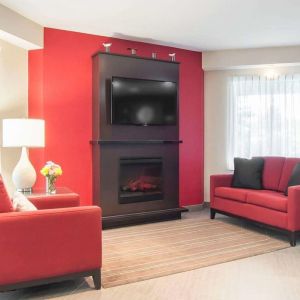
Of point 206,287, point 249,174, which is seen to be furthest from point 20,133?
point 249,174

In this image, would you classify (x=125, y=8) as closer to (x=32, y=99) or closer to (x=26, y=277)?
(x=32, y=99)

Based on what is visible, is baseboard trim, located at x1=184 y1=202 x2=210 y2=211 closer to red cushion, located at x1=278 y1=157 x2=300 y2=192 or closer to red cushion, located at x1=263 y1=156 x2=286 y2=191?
red cushion, located at x1=263 y1=156 x2=286 y2=191

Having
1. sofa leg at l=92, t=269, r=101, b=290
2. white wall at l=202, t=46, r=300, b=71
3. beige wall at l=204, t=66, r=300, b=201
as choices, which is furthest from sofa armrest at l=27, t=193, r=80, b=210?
white wall at l=202, t=46, r=300, b=71

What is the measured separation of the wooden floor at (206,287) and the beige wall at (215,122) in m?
2.90

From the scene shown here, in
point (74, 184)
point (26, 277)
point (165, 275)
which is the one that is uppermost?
point (74, 184)

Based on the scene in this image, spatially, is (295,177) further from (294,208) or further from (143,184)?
(143,184)

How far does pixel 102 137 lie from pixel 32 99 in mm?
1003

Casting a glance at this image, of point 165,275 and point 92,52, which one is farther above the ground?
point 92,52

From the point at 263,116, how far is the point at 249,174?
1289 mm

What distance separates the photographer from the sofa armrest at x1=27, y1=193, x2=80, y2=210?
3344 mm

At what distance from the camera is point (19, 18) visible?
4023 millimetres

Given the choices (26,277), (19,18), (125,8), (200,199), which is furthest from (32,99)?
(200,199)

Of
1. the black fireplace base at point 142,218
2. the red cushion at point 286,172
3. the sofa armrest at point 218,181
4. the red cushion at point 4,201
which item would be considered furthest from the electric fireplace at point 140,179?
the red cushion at point 4,201

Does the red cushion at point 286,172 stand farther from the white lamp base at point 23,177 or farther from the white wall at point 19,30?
the white wall at point 19,30
